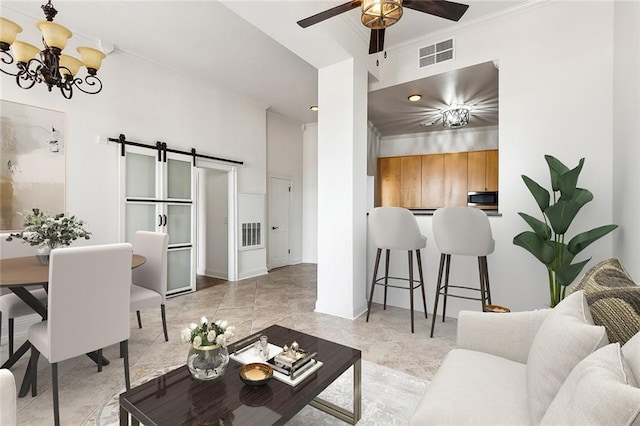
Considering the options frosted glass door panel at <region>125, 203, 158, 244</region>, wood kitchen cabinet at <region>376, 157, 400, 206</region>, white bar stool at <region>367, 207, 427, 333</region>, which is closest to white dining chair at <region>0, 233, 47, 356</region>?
frosted glass door panel at <region>125, 203, 158, 244</region>

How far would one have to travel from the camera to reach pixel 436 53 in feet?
11.5

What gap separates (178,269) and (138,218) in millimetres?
915

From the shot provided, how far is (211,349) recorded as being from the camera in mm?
1351

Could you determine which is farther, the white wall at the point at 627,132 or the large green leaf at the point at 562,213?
the large green leaf at the point at 562,213

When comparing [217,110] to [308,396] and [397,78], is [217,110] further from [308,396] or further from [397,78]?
[308,396]

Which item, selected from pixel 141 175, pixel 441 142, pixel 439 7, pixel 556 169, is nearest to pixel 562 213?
pixel 556 169

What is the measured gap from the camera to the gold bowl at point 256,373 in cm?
133

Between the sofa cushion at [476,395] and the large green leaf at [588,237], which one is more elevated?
the large green leaf at [588,237]

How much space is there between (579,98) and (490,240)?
4.97ft

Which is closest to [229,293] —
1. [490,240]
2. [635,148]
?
[490,240]

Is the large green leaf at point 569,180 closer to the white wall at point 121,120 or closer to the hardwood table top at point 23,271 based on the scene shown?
the hardwood table top at point 23,271

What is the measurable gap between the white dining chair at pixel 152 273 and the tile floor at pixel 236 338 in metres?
0.33

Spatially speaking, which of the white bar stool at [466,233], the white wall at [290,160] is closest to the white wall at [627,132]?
the white bar stool at [466,233]

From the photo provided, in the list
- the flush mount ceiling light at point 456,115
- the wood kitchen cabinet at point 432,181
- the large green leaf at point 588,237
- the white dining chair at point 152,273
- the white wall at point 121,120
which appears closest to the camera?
the large green leaf at point 588,237
